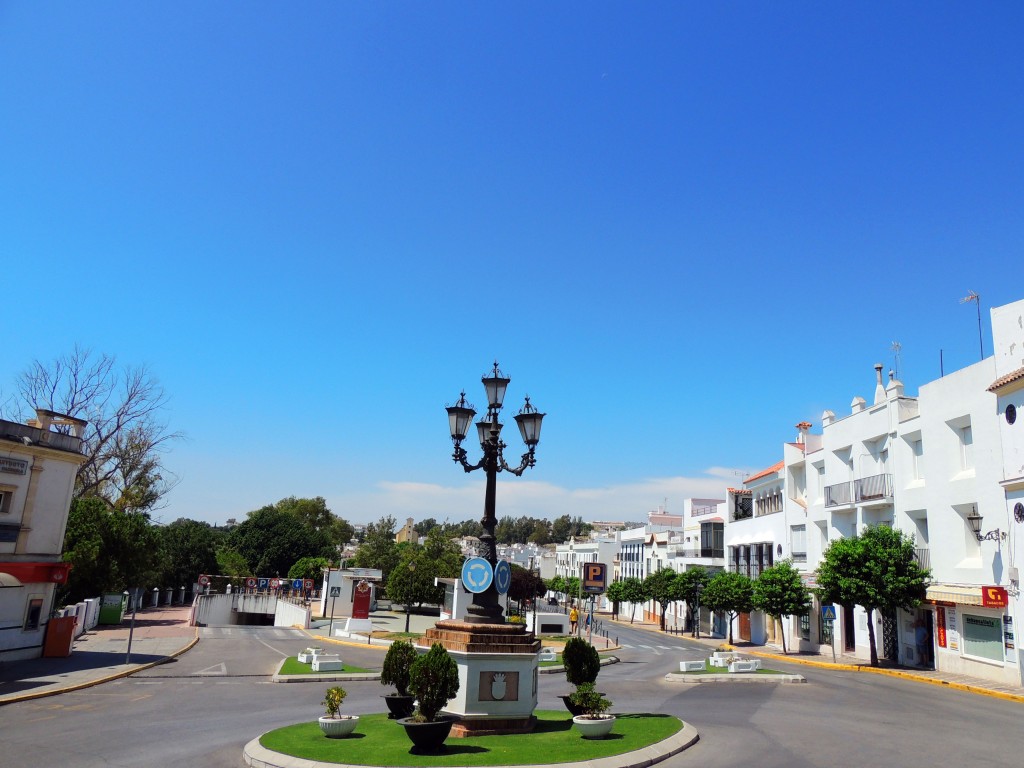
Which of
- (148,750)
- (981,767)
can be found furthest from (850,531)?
(148,750)

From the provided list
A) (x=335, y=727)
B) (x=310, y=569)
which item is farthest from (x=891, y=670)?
(x=310, y=569)

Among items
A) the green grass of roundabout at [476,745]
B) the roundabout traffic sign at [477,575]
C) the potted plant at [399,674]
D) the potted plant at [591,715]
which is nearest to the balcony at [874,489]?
the green grass of roundabout at [476,745]

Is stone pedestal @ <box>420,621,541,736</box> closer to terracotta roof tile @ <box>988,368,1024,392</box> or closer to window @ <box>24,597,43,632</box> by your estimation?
terracotta roof tile @ <box>988,368,1024,392</box>

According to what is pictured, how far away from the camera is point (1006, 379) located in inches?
922

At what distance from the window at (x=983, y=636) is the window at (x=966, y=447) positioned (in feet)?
18.0

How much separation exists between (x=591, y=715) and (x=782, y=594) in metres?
26.8

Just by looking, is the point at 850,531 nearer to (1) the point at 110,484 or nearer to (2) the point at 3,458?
(2) the point at 3,458

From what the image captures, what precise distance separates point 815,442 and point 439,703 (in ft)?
113

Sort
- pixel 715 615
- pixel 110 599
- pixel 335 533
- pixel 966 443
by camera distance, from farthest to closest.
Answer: pixel 335 533, pixel 715 615, pixel 110 599, pixel 966 443

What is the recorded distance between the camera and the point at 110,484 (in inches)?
1959

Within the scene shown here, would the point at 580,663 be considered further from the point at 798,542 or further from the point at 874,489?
the point at 798,542

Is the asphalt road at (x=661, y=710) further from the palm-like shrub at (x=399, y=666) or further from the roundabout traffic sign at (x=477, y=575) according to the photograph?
the roundabout traffic sign at (x=477, y=575)

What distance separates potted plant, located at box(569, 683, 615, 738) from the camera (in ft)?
39.6

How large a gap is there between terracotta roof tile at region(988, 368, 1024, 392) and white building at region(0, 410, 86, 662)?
33394 millimetres
